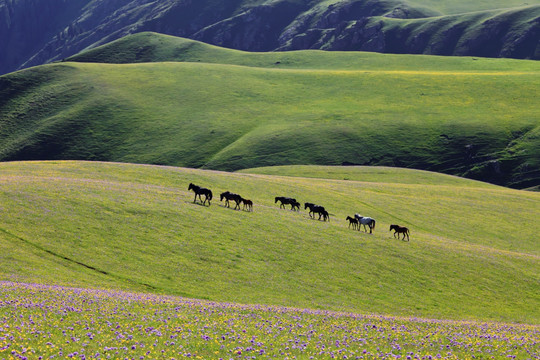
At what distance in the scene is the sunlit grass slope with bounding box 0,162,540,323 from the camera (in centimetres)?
4002

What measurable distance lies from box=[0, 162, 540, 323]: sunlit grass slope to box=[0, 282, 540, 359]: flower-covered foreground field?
1237 centimetres

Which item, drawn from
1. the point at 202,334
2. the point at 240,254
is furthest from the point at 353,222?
the point at 202,334

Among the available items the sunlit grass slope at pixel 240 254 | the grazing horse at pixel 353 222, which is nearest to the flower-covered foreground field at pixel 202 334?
the sunlit grass slope at pixel 240 254

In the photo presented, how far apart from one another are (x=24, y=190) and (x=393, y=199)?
56241 mm

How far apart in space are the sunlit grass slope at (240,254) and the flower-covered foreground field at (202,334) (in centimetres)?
1237

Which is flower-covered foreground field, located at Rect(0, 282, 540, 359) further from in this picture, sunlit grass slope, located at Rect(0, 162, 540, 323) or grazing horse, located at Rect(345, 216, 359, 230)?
grazing horse, located at Rect(345, 216, 359, 230)

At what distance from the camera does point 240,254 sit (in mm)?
47656

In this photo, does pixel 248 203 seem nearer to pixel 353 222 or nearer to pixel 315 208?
pixel 315 208

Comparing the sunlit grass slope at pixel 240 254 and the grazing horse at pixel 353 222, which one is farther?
the grazing horse at pixel 353 222

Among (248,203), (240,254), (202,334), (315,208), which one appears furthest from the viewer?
(315,208)

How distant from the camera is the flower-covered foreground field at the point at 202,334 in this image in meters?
16.5

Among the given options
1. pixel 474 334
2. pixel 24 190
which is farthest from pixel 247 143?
pixel 474 334

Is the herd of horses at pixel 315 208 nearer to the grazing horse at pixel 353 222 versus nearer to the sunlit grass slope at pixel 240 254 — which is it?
the grazing horse at pixel 353 222

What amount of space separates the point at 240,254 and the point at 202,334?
28.4 metres
